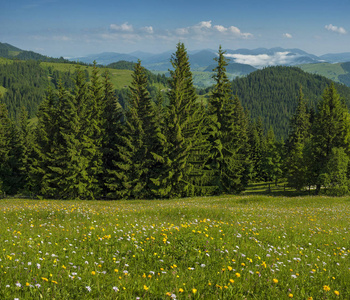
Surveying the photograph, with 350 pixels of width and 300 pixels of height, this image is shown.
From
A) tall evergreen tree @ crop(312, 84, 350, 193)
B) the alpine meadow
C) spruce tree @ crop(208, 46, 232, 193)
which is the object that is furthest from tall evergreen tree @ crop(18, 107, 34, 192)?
tall evergreen tree @ crop(312, 84, 350, 193)

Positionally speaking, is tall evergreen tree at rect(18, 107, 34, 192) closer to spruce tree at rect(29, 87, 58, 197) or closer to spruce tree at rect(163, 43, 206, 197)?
spruce tree at rect(29, 87, 58, 197)

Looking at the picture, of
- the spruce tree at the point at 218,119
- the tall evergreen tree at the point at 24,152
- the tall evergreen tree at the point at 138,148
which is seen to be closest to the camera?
the tall evergreen tree at the point at 138,148

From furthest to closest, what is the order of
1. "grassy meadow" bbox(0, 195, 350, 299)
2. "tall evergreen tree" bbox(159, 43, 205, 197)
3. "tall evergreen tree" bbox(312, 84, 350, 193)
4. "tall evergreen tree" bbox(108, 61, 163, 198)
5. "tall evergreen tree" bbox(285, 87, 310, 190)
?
"tall evergreen tree" bbox(285, 87, 310, 190)
"tall evergreen tree" bbox(312, 84, 350, 193)
"tall evergreen tree" bbox(108, 61, 163, 198)
"tall evergreen tree" bbox(159, 43, 205, 197)
"grassy meadow" bbox(0, 195, 350, 299)

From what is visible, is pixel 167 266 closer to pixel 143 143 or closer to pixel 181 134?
pixel 181 134

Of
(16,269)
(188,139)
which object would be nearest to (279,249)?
(16,269)

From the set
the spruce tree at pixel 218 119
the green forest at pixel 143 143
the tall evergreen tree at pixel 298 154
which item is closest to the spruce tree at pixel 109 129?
the green forest at pixel 143 143

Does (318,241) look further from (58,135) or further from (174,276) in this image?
(58,135)

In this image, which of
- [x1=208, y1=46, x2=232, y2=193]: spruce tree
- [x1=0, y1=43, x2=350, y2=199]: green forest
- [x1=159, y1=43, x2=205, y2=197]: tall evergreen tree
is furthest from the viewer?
[x1=208, y1=46, x2=232, y2=193]: spruce tree

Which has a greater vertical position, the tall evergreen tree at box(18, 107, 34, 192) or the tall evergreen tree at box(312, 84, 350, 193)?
the tall evergreen tree at box(312, 84, 350, 193)

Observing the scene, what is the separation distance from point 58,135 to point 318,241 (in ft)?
118

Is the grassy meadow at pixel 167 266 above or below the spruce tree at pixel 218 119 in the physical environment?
below

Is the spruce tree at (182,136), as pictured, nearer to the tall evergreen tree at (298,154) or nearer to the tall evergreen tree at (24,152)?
the tall evergreen tree at (298,154)

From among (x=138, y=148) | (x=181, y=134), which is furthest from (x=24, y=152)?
(x=181, y=134)

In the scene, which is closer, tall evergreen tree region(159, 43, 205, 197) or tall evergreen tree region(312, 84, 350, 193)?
tall evergreen tree region(159, 43, 205, 197)
